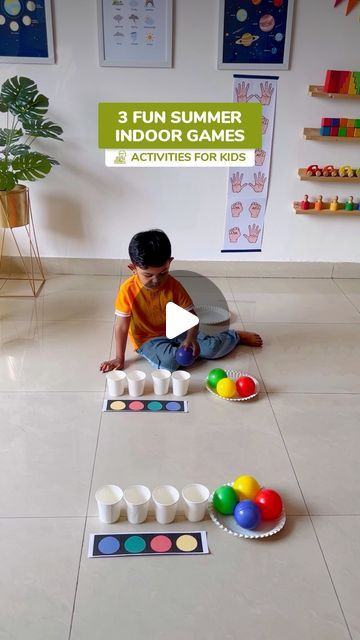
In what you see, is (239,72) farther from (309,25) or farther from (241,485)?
(241,485)

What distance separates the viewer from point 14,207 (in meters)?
2.20

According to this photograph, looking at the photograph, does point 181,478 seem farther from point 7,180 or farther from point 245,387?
point 7,180

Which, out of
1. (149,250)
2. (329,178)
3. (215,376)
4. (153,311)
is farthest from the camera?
(329,178)

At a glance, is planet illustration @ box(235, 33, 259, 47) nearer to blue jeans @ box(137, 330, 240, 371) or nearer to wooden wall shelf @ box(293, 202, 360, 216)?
wooden wall shelf @ box(293, 202, 360, 216)

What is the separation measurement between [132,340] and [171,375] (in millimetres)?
248

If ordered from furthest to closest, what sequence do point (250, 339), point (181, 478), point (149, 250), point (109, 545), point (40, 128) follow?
point (40, 128), point (250, 339), point (149, 250), point (181, 478), point (109, 545)

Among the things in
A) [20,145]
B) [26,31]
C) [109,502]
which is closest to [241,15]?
[26,31]

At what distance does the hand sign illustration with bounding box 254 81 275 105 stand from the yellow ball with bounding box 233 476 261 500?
178 cm

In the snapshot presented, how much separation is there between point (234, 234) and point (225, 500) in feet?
5.43

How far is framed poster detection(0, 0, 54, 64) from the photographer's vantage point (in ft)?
6.99

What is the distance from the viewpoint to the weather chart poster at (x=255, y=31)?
2166 mm

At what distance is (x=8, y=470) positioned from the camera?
129 centimetres

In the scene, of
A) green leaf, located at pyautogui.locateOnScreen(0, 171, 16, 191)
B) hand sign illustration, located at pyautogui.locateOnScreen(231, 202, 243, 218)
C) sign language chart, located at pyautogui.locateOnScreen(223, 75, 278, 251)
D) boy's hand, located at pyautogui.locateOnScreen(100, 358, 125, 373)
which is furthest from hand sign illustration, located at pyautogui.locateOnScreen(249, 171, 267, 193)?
boy's hand, located at pyautogui.locateOnScreen(100, 358, 125, 373)

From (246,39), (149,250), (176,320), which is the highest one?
(246,39)
